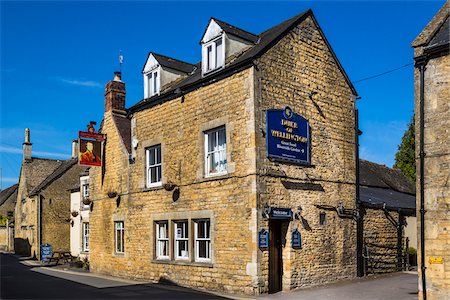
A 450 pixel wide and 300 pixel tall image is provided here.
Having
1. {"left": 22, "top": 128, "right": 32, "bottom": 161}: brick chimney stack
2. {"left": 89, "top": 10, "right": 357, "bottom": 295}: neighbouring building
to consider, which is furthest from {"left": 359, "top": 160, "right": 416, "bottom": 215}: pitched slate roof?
{"left": 22, "top": 128, "right": 32, "bottom": 161}: brick chimney stack

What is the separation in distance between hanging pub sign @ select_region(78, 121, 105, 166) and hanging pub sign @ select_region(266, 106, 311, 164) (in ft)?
33.6

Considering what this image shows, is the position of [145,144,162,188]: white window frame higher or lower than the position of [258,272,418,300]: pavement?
higher

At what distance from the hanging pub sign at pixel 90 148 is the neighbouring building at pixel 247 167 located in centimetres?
277

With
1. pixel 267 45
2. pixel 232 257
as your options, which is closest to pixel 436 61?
pixel 267 45

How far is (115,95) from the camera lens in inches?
931

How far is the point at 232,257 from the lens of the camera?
15.6 meters

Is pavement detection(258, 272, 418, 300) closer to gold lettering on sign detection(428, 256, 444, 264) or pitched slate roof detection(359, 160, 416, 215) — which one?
gold lettering on sign detection(428, 256, 444, 264)

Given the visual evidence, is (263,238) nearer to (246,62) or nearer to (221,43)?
(246,62)

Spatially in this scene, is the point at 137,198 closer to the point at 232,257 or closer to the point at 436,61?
the point at 232,257

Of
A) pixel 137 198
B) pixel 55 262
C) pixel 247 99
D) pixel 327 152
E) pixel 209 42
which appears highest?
pixel 209 42

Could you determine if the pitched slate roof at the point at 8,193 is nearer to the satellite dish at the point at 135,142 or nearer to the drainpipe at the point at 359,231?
the satellite dish at the point at 135,142

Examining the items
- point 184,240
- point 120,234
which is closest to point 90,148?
point 120,234

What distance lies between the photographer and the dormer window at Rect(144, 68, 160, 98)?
21047 mm

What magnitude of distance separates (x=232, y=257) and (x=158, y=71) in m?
9.02
